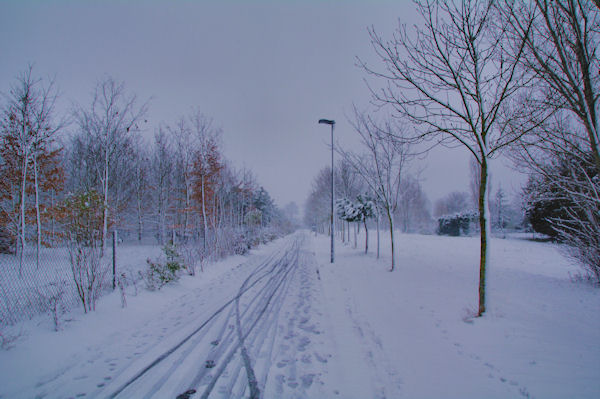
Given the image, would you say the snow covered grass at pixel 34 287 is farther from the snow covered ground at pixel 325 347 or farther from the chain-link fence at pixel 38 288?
the snow covered ground at pixel 325 347

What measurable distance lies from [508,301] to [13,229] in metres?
19.0

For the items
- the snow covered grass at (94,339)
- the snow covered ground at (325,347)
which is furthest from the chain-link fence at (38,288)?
the snow covered ground at (325,347)

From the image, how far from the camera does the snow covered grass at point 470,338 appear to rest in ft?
9.39

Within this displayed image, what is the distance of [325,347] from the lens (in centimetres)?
398

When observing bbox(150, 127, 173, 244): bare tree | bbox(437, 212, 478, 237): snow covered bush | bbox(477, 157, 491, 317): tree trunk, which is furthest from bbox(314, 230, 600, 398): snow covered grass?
bbox(437, 212, 478, 237): snow covered bush

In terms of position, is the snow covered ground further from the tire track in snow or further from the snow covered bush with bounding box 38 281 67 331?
the snow covered bush with bounding box 38 281 67 331

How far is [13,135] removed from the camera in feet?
33.0

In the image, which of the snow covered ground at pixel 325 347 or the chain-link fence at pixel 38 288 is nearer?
the snow covered ground at pixel 325 347

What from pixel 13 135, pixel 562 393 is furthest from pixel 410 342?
pixel 13 135

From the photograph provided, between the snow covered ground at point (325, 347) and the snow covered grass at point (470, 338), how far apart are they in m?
0.02

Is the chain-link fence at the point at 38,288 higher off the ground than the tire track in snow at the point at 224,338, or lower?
higher

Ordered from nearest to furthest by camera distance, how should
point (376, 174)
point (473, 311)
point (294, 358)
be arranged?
point (294, 358) → point (473, 311) → point (376, 174)

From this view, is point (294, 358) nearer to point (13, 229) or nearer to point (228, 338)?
point (228, 338)

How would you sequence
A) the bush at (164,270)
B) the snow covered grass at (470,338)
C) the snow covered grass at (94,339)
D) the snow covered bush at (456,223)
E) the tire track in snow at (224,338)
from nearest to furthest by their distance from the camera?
the snow covered grass at (470,338) < the tire track in snow at (224,338) < the snow covered grass at (94,339) < the bush at (164,270) < the snow covered bush at (456,223)
